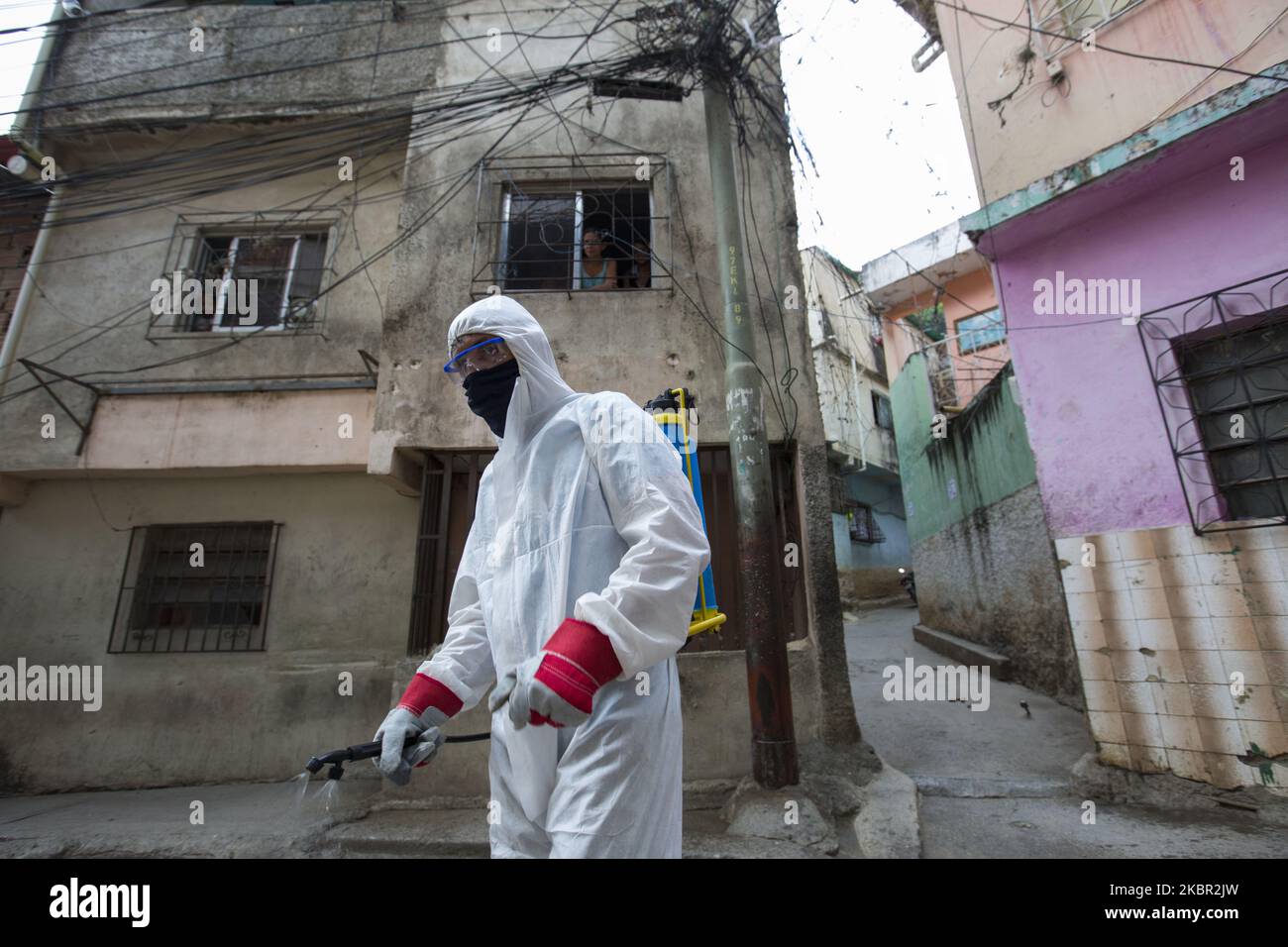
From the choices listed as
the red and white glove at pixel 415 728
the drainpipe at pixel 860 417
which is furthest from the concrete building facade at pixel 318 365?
the drainpipe at pixel 860 417

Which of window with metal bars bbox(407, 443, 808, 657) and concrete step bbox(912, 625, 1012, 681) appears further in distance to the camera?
concrete step bbox(912, 625, 1012, 681)

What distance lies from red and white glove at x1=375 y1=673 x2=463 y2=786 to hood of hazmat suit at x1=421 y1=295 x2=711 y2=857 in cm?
4

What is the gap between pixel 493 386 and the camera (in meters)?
1.78

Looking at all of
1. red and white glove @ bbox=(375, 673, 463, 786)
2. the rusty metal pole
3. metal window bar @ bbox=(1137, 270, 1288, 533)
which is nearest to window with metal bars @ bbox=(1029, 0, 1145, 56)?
metal window bar @ bbox=(1137, 270, 1288, 533)

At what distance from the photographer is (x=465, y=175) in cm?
522

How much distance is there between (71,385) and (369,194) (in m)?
3.18

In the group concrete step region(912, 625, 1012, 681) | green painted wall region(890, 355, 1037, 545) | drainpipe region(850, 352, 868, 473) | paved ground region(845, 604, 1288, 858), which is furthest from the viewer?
drainpipe region(850, 352, 868, 473)

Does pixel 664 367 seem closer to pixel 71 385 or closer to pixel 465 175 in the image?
pixel 465 175

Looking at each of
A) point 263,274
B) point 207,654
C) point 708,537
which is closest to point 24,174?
point 263,274

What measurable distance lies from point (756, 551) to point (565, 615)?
A: 7.04ft
